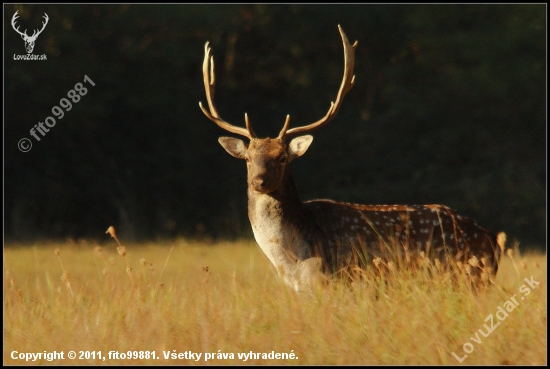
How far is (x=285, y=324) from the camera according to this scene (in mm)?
4492

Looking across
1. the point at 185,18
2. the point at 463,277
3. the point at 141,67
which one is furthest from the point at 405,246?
the point at 185,18

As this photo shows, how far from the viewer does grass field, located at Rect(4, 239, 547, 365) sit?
4090 millimetres

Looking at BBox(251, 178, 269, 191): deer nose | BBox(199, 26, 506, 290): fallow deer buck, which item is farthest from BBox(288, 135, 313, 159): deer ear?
BBox(251, 178, 269, 191): deer nose

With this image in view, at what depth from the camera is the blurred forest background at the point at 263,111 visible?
41.5 feet

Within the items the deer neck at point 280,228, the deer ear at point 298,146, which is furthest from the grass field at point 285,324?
the deer ear at point 298,146

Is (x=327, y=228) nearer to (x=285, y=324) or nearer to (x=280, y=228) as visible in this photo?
(x=280, y=228)

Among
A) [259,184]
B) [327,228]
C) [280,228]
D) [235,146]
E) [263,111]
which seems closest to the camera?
[259,184]

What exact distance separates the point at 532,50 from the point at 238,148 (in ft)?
35.4

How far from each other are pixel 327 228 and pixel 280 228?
0.37 metres

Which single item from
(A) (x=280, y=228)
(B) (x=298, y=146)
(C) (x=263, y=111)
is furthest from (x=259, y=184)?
(C) (x=263, y=111)

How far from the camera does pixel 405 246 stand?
5.76 m

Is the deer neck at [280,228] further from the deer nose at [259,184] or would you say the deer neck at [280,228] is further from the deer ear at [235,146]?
the deer ear at [235,146]

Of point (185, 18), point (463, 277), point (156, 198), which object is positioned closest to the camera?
point (463, 277)

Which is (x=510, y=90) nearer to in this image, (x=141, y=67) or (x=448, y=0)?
(x=448, y=0)
